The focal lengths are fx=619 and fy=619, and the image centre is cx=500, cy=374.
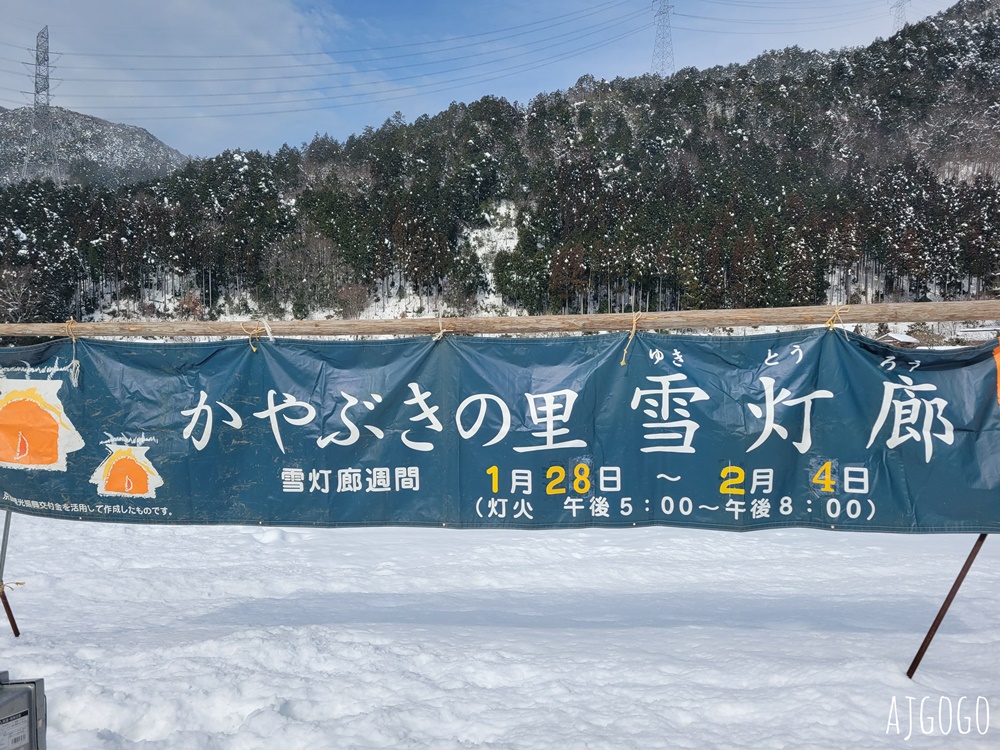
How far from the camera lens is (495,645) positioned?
4512 mm

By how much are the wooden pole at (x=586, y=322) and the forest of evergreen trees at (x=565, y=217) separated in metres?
34.2

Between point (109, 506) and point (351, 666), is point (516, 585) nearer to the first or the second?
point (351, 666)

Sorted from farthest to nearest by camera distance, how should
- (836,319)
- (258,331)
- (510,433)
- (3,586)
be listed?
1. (258,331)
2. (3,586)
3. (510,433)
4. (836,319)

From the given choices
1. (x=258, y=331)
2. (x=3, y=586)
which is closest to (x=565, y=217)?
(x=258, y=331)

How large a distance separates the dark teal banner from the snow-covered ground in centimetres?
97

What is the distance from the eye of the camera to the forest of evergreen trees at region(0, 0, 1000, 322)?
3884 cm

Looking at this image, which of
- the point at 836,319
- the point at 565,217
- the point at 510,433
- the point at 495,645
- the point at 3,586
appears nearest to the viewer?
the point at 836,319

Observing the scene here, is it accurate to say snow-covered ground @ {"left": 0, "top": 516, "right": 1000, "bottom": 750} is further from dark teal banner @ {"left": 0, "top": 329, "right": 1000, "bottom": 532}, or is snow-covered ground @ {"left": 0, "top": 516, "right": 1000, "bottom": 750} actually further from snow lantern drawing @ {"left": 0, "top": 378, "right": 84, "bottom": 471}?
snow lantern drawing @ {"left": 0, "top": 378, "right": 84, "bottom": 471}

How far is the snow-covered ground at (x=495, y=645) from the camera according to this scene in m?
3.44

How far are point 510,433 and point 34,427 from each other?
3511mm

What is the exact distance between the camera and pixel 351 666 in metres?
4.12

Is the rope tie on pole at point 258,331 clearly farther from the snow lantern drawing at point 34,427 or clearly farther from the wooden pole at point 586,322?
the snow lantern drawing at point 34,427

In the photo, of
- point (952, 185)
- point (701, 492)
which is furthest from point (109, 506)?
point (952, 185)

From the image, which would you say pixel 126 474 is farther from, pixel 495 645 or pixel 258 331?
pixel 495 645
